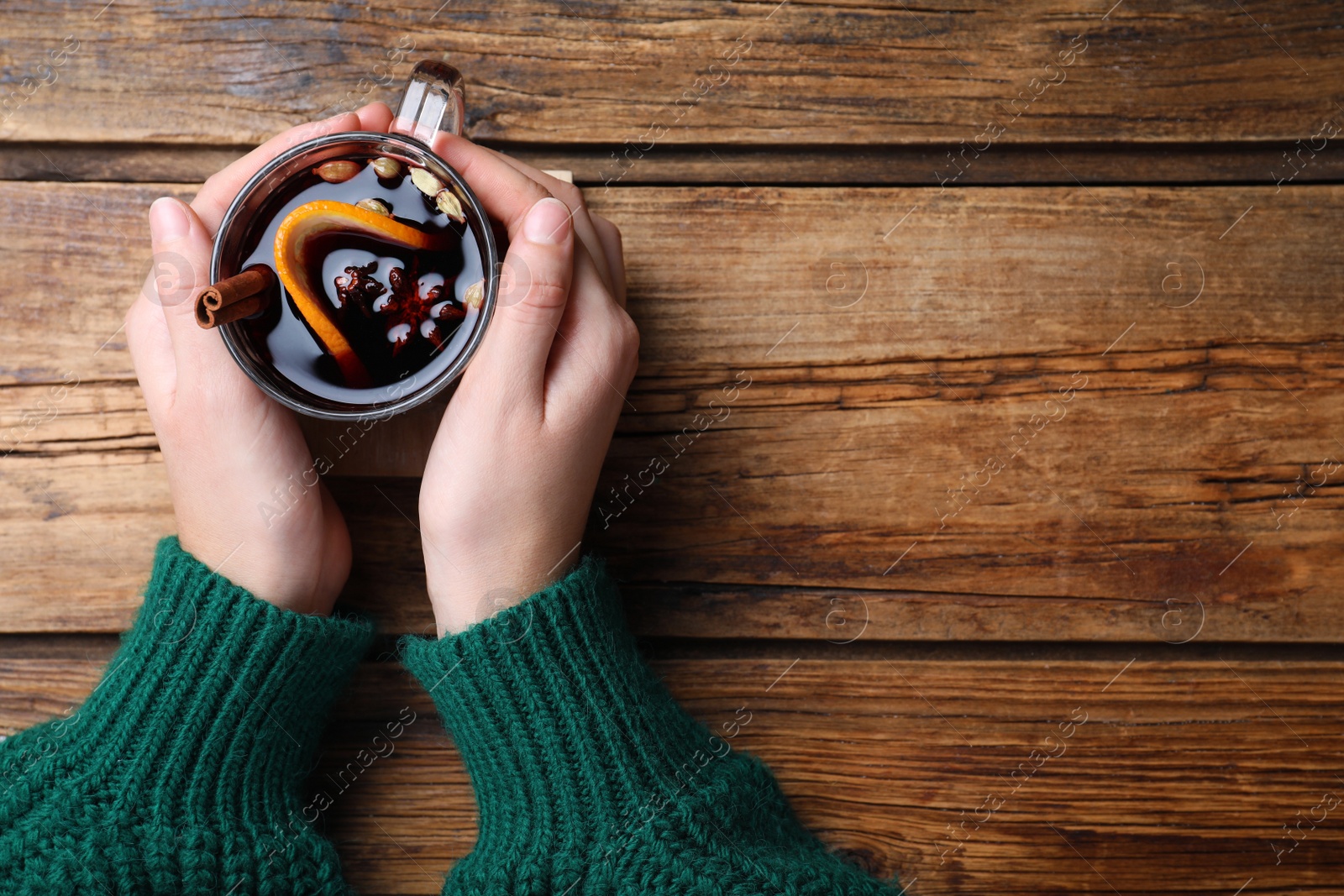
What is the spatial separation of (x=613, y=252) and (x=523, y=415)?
0.20 meters

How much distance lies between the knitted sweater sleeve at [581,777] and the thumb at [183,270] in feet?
0.97

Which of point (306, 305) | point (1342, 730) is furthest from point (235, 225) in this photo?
point (1342, 730)

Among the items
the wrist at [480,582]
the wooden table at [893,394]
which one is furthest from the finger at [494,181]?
the wrist at [480,582]

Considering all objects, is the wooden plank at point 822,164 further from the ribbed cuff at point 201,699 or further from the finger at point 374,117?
the ribbed cuff at point 201,699

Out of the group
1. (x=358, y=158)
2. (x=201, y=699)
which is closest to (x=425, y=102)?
(x=358, y=158)

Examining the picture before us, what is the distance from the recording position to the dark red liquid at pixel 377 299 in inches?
25.0

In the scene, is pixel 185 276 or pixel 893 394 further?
pixel 893 394

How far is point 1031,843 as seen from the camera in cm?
82

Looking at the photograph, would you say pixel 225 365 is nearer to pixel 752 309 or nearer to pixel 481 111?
pixel 481 111

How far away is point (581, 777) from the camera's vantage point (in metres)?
0.69

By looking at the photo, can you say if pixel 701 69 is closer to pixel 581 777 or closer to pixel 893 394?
pixel 893 394

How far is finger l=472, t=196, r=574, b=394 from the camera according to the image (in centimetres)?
62

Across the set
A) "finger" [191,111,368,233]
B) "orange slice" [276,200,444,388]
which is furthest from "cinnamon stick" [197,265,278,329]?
"finger" [191,111,368,233]

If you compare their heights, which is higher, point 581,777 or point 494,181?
point 494,181
